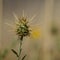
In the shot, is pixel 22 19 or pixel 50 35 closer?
pixel 22 19

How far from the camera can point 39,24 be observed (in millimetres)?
1421

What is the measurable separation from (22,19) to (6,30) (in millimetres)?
709

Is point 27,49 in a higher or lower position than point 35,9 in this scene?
lower

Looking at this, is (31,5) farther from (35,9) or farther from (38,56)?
(38,56)

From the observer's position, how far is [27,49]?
55.2 inches

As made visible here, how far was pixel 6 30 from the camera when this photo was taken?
4.70 feet

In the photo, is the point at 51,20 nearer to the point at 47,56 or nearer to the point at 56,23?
the point at 56,23

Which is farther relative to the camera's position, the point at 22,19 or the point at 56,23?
the point at 56,23

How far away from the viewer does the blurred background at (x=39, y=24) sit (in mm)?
1402

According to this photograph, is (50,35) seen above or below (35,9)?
below

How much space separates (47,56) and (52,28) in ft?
0.69

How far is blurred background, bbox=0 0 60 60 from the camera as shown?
1402 mm

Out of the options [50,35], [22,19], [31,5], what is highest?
[31,5]

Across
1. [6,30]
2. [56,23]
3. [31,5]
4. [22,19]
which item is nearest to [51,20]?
[56,23]
